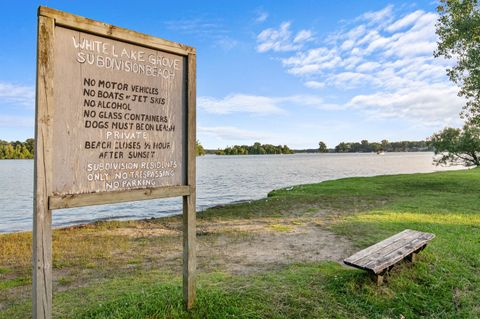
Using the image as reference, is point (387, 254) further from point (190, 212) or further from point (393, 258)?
point (190, 212)

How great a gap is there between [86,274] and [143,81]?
4428 millimetres

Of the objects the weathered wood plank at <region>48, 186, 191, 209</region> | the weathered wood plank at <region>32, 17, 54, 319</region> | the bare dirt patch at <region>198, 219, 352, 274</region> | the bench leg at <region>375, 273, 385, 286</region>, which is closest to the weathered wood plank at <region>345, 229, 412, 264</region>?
the bench leg at <region>375, 273, 385, 286</region>

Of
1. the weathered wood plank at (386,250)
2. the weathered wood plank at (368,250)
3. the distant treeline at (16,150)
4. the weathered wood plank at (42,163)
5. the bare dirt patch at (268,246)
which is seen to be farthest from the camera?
the distant treeline at (16,150)

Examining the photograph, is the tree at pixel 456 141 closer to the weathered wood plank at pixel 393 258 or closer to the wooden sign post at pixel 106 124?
the weathered wood plank at pixel 393 258

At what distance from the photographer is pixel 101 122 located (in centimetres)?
354

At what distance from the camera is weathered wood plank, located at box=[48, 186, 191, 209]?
3.19 metres

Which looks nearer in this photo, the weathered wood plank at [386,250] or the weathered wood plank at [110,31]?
the weathered wood plank at [110,31]

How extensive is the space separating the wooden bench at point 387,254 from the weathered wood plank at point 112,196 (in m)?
2.69

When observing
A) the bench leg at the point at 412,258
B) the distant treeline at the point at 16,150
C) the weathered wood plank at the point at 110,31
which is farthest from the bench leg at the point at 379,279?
the distant treeline at the point at 16,150

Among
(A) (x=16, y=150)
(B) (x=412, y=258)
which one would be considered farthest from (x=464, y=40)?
(A) (x=16, y=150)

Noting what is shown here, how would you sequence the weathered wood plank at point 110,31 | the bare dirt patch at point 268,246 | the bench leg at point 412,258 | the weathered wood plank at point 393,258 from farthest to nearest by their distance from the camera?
the bare dirt patch at point 268,246 → the bench leg at point 412,258 → the weathered wood plank at point 393,258 → the weathered wood plank at point 110,31

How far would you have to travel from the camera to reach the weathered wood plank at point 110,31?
315 centimetres

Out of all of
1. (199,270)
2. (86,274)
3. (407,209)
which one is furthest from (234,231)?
(407,209)

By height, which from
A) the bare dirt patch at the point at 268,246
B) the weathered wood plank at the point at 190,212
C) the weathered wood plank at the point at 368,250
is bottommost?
the bare dirt patch at the point at 268,246
